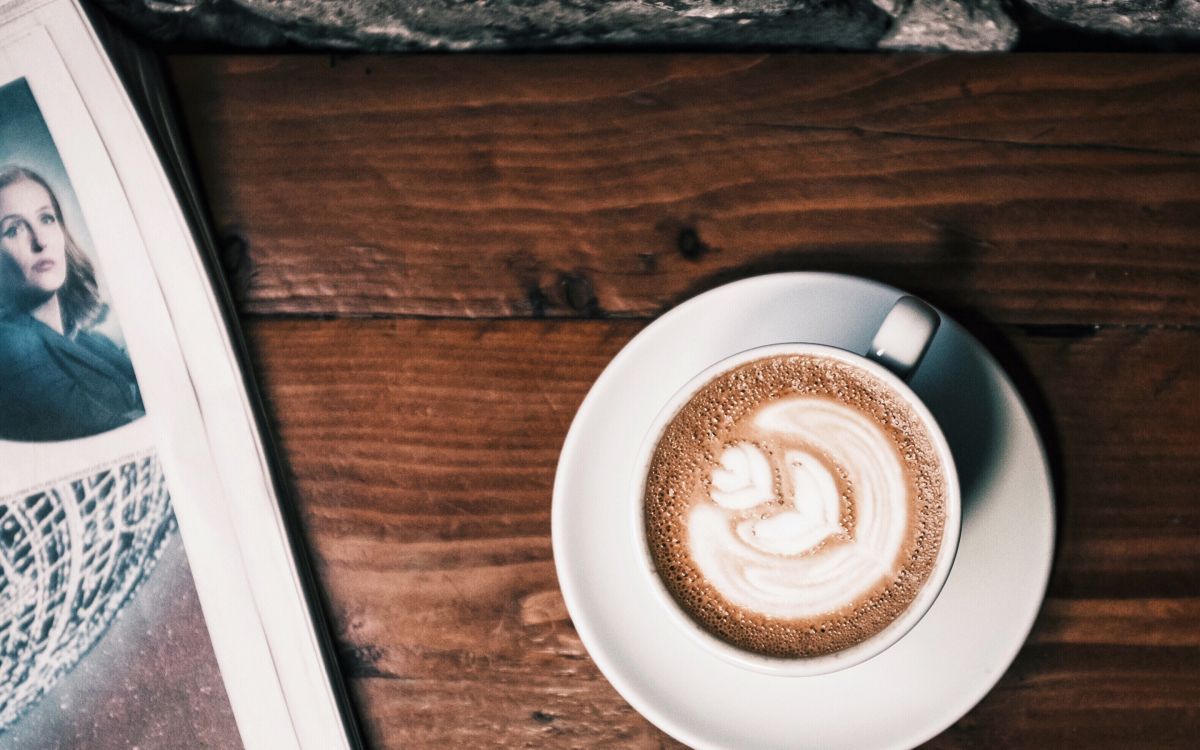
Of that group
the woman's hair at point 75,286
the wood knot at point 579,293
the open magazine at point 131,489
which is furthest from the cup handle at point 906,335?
the woman's hair at point 75,286

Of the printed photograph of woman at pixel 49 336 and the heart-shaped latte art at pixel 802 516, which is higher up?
the printed photograph of woman at pixel 49 336

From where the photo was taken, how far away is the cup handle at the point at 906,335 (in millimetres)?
542

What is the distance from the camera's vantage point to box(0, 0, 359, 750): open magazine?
2.17 ft

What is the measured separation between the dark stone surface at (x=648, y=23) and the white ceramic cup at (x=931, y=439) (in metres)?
0.25

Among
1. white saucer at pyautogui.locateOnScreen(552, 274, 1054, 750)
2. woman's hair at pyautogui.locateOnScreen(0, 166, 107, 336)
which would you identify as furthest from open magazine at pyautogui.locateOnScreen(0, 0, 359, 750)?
white saucer at pyautogui.locateOnScreen(552, 274, 1054, 750)

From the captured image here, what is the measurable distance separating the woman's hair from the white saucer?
0.39 metres

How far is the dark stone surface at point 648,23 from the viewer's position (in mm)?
642

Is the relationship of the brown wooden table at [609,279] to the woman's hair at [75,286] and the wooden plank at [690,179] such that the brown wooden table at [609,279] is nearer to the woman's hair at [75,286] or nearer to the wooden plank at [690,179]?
the wooden plank at [690,179]

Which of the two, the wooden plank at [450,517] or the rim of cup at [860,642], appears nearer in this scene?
the rim of cup at [860,642]

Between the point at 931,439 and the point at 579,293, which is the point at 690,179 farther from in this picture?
the point at 931,439

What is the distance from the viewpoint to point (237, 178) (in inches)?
27.1

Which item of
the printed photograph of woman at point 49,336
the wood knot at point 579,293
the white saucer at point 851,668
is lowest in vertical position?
the white saucer at point 851,668

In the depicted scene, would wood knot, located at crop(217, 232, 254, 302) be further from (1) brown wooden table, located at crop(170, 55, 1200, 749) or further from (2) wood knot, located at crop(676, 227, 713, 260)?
(2) wood knot, located at crop(676, 227, 713, 260)

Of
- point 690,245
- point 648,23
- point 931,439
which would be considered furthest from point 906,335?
point 648,23
